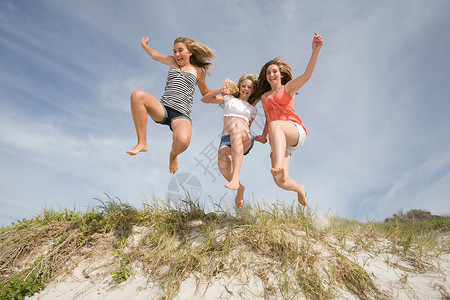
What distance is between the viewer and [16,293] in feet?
10.5

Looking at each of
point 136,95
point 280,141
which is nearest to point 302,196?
point 280,141

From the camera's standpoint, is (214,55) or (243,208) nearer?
(243,208)

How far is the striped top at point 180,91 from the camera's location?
3.96 meters

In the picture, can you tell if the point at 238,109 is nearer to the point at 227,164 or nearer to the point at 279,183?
the point at 227,164

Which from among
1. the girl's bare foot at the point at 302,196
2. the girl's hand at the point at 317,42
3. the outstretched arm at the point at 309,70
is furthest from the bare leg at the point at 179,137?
the girl's hand at the point at 317,42

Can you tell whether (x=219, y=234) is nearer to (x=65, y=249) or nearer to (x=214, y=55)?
(x=65, y=249)

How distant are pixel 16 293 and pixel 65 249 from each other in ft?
2.19

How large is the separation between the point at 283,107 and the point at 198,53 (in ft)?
5.47

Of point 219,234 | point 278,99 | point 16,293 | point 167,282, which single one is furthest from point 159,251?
point 278,99

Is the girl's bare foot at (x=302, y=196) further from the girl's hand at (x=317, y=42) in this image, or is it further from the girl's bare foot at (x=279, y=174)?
the girl's hand at (x=317, y=42)

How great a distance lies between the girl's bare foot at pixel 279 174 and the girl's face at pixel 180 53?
2.25 meters

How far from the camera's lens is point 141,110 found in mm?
3604

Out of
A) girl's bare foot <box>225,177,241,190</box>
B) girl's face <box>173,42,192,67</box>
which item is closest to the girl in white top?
girl's bare foot <box>225,177,241,190</box>

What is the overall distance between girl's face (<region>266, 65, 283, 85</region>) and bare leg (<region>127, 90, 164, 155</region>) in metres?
1.65
